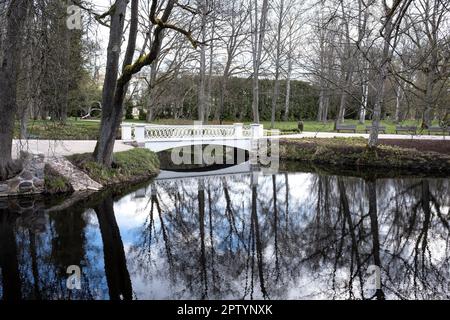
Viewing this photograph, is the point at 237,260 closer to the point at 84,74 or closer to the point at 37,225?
the point at 37,225

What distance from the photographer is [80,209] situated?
830 cm

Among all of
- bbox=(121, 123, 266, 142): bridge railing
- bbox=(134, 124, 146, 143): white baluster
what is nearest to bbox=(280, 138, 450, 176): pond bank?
bbox=(121, 123, 266, 142): bridge railing

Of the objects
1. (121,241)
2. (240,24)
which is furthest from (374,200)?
(240,24)

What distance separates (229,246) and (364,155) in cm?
1148

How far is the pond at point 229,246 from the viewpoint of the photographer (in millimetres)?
4801

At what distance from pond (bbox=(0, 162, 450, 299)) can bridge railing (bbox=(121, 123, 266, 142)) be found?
5693mm

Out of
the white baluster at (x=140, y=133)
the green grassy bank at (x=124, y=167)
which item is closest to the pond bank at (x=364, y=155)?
the white baluster at (x=140, y=133)

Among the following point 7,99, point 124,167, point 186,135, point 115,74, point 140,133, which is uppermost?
point 115,74

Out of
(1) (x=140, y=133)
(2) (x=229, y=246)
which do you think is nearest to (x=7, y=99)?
(2) (x=229, y=246)

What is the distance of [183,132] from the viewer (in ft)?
54.4

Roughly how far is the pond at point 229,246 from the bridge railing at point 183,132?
5693 mm

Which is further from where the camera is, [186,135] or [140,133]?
[186,135]

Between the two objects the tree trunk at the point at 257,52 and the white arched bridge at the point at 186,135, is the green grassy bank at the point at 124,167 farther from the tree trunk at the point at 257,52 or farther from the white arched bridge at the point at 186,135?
the tree trunk at the point at 257,52

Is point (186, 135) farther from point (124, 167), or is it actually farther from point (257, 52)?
point (257, 52)
